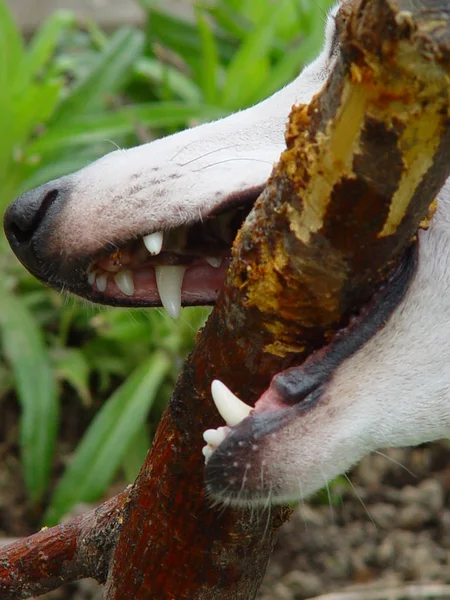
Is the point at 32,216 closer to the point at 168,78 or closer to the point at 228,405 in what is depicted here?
the point at 228,405

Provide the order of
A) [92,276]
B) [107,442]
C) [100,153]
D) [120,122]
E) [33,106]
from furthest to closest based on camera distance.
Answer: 1. [100,153]
2. [33,106]
3. [120,122]
4. [107,442]
5. [92,276]

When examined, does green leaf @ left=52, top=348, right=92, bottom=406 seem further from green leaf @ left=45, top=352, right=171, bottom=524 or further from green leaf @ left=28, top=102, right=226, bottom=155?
green leaf @ left=28, top=102, right=226, bottom=155

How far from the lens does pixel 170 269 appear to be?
1136mm

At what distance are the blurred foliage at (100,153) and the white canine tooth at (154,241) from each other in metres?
1.08

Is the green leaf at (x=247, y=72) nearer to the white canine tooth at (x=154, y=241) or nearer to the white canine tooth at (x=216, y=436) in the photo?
the white canine tooth at (x=154, y=241)

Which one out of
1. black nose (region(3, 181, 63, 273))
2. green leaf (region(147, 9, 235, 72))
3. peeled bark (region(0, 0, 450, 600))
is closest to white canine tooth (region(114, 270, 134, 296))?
black nose (region(3, 181, 63, 273))

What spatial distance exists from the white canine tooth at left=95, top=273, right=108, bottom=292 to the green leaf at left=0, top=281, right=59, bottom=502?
1343 mm

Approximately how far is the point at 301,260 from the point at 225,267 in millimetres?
350

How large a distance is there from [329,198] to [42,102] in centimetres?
214

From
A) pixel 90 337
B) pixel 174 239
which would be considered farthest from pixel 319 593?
pixel 174 239

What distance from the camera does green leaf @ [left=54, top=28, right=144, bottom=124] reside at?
2928 mm

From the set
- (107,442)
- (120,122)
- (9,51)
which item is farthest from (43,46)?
(107,442)

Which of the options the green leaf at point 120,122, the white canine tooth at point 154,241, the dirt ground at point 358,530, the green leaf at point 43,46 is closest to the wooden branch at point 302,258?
the white canine tooth at point 154,241

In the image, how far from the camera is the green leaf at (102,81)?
293cm
